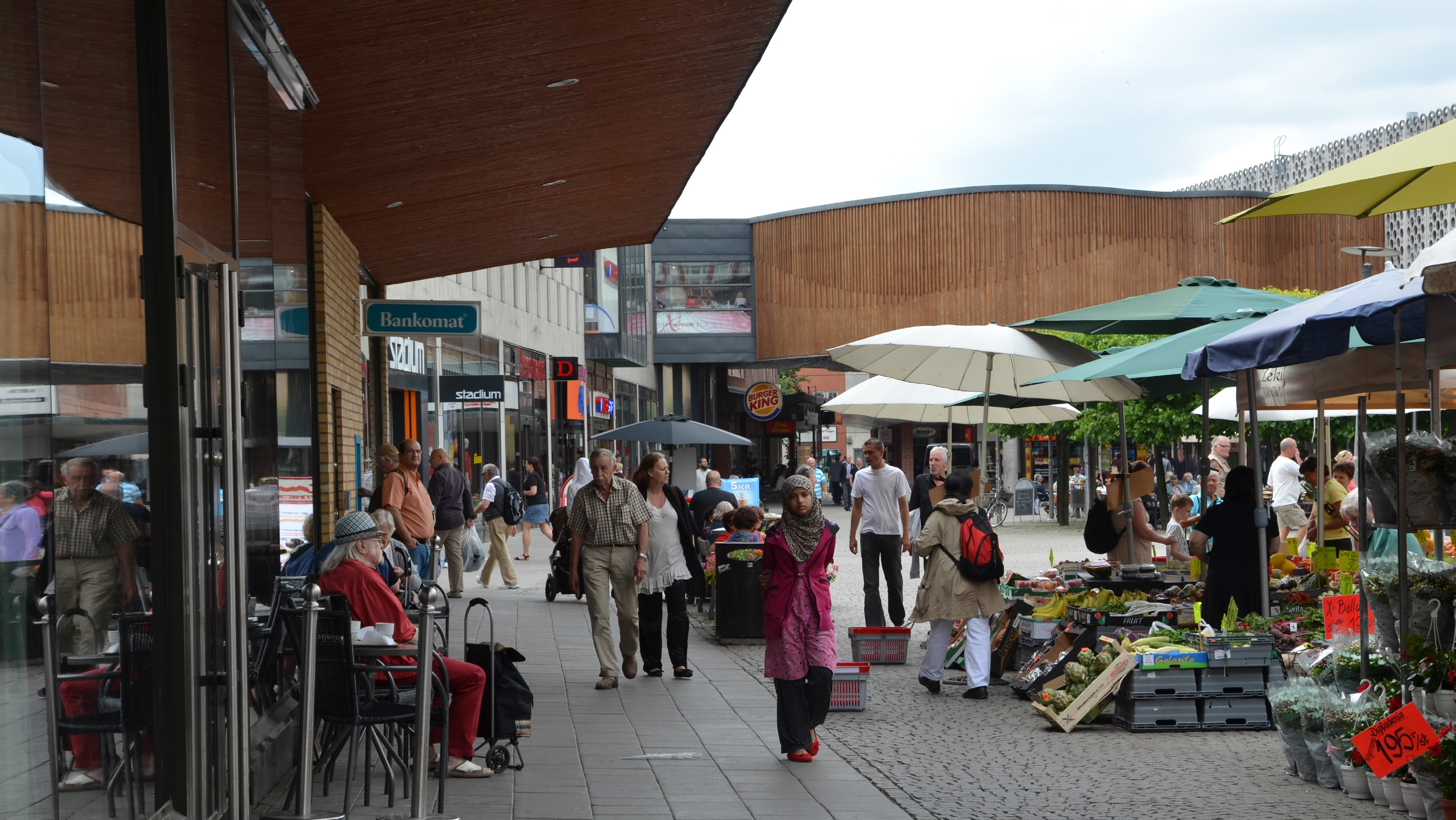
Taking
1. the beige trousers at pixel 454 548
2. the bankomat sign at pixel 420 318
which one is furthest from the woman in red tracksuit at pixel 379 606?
the beige trousers at pixel 454 548

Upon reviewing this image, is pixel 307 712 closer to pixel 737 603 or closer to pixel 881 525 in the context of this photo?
pixel 737 603

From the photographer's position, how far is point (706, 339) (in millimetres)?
48844

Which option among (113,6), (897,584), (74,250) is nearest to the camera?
(74,250)

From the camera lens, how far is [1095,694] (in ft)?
29.1

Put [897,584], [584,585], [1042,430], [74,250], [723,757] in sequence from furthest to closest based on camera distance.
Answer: [1042,430] → [897,584] → [584,585] → [723,757] → [74,250]

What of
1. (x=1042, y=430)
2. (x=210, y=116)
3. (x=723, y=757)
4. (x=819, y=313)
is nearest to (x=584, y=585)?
(x=723, y=757)

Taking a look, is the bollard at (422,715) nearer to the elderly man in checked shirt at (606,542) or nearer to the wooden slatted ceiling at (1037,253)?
the elderly man in checked shirt at (606,542)

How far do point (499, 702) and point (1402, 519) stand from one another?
14.8 ft

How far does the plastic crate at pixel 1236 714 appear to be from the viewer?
8.83 m

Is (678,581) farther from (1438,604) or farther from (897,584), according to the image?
(1438,604)

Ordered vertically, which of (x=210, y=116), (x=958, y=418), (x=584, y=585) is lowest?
(x=584, y=585)

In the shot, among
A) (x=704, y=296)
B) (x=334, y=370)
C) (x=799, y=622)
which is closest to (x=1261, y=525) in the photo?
(x=799, y=622)

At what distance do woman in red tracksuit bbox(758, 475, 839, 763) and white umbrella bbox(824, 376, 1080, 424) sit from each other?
6.96 m

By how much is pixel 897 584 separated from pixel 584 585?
11.7 feet
